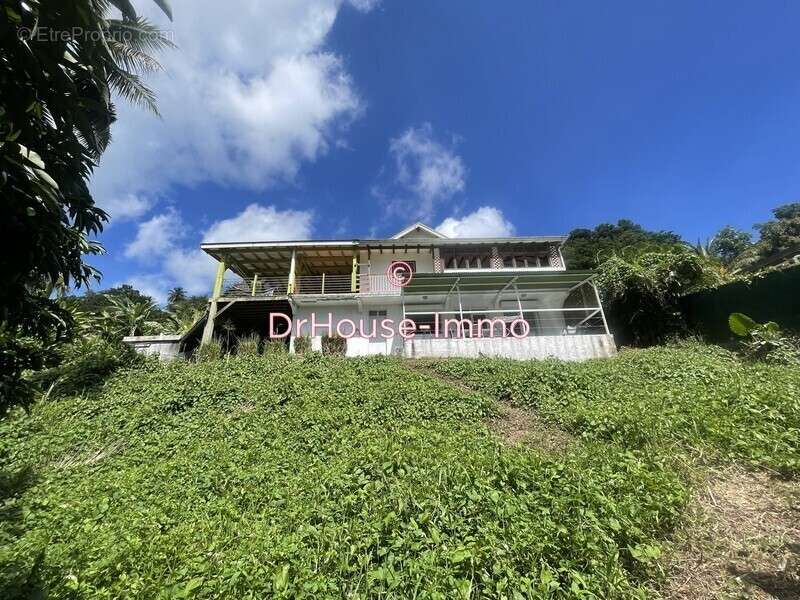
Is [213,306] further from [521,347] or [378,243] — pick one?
[521,347]

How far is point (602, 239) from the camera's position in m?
39.2

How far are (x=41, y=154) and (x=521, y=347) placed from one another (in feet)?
43.5

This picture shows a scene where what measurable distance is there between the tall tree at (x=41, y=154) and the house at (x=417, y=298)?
34.0ft

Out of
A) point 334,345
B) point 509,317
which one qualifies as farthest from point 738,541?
point 509,317

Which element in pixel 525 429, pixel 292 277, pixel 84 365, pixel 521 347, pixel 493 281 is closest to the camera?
pixel 525 429

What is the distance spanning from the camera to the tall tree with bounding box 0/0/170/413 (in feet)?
9.52

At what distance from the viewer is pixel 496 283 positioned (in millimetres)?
14750

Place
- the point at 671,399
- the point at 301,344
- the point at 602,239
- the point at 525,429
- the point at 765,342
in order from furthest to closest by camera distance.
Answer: the point at 602,239, the point at 301,344, the point at 765,342, the point at 525,429, the point at 671,399

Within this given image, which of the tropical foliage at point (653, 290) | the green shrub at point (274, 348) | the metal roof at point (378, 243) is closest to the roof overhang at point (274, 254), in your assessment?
the metal roof at point (378, 243)

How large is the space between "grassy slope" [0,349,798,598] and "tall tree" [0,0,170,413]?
215 centimetres

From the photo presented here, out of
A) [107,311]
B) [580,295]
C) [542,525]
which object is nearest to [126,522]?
[542,525]

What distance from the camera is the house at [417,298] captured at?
13.3 meters

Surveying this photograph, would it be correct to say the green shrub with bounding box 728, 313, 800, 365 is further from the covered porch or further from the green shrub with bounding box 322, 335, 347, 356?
the green shrub with bounding box 322, 335, 347, 356

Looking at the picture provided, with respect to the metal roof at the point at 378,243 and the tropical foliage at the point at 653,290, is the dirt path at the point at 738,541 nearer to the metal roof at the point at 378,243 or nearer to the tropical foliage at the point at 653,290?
the tropical foliage at the point at 653,290
